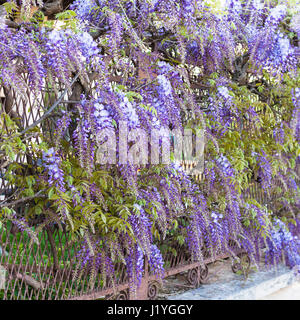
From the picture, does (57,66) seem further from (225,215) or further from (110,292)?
(225,215)

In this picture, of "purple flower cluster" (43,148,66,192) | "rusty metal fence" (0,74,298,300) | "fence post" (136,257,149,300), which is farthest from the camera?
"fence post" (136,257,149,300)

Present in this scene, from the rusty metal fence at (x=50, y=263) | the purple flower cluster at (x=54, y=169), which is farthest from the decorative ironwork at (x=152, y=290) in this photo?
the purple flower cluster at (x=54, y=169)

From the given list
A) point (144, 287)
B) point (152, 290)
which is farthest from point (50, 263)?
point (152, 290)

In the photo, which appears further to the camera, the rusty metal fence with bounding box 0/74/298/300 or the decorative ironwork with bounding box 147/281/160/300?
the decorative ironwork with bounding box 147/281/160/300

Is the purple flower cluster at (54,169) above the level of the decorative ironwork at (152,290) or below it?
above

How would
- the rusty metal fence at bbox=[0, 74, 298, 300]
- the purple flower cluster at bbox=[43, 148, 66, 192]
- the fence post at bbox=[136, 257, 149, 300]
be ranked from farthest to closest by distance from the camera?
the fence post at bbox=[136, 257, 149, 300]
the rusty metal fence at bbox=[0, 74, 298, 300]
the purple flower cluster at bbox=[43, 148, 66, 192]

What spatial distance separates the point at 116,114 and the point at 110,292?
1.22 metres

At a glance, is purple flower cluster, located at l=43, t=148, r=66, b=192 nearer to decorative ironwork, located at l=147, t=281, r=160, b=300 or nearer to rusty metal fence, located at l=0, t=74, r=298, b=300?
rusty metal fence, located at l=0, t=74, r=298, b=300

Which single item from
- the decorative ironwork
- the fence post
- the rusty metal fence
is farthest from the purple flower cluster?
the decorative ironwork

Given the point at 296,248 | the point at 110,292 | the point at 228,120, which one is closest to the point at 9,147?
the point at 110,292

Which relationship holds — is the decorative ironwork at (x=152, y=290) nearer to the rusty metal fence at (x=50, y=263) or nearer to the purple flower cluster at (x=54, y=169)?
the rusty metal fence at (x=50, y=263)

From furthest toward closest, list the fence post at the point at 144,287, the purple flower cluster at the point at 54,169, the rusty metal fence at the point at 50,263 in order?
the fence post at the point at 144,287
the rusty metal fence at the point at 50,263
the purple flower cluster at the point at 54,169

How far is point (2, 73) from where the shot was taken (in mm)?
1996

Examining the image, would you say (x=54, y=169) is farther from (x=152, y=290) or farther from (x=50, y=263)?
(x=152, y=290)
